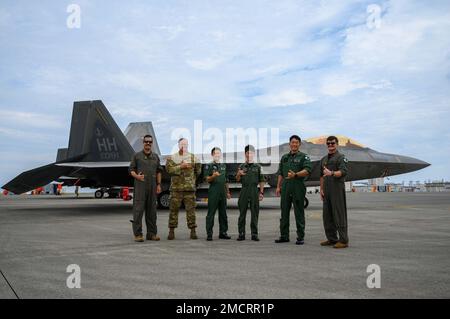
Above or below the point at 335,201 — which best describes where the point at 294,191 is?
above

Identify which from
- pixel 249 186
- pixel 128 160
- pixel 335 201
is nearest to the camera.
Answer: pixel 335 201

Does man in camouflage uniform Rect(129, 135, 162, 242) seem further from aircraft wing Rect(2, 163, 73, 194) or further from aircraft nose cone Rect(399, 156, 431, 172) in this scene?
aircraft nose cone Rect(399, 156, 431, 172)

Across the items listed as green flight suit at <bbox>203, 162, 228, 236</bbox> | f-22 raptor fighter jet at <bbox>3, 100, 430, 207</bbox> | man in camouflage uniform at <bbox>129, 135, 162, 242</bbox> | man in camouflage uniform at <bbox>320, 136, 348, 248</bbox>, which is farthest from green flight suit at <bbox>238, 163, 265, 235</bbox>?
f-22 raptor fighter jet at <bbox>3, 100, 430, 207</bbox>

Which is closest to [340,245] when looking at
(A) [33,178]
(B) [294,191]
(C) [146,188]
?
(B) [294,191]

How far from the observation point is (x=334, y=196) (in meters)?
6.35

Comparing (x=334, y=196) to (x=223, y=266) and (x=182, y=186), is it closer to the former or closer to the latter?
(x=223, y=266)

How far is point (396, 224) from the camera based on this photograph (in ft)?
30.9

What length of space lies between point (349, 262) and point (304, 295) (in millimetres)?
1770

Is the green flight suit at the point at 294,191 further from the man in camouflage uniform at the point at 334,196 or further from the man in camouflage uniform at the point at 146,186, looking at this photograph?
the man in camouflage uniform at the point at 146,186

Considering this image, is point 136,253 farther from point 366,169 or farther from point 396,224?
→ point 366,169

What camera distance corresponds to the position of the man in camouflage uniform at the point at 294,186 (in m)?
6.71

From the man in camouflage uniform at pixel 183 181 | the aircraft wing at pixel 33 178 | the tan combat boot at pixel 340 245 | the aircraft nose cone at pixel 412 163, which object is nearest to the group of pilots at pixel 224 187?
the man in camouflage uniform at pixel 183 181

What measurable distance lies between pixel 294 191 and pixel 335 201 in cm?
79
